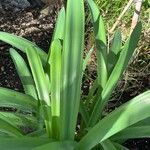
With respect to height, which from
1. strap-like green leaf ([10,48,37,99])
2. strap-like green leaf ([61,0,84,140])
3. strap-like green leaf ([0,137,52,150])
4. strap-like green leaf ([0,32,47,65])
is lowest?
strap-like green leaf ([10,48,37,99])

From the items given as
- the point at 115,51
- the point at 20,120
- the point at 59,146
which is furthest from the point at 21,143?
the point at 115,51

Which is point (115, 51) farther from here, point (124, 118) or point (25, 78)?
point (124, 118)

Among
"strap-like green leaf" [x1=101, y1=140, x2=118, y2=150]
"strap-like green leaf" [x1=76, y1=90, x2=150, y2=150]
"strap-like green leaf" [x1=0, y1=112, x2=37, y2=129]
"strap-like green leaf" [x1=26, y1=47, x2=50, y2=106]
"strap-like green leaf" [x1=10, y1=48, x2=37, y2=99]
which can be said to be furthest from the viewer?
"strap-like green leaf" [x1=10, y1=48, x2=37, y2=99]

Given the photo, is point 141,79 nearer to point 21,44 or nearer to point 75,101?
point 21,44

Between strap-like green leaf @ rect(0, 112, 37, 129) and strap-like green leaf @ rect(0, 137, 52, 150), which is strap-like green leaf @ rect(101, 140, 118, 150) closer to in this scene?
strap-like green leaf @ rect(0, 137, 52, 150)

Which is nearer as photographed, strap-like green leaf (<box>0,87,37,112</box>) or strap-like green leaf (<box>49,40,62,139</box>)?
strap-like green leaf (<box>49,40,62,139</box>)

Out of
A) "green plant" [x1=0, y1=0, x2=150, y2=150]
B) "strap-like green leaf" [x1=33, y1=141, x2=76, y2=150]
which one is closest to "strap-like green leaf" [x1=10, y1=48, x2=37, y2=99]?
"green plant" [x1=0, y1=0, x2=150, y2=150]
